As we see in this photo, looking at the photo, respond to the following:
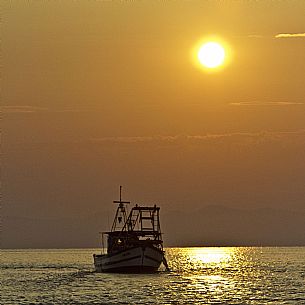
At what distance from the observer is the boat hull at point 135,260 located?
13088 centimetres

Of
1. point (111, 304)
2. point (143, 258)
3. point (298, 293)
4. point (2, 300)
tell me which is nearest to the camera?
point (111, 304)

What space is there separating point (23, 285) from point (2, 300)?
28527 millimetres

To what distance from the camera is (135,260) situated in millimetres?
132250

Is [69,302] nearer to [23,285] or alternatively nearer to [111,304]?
[111,304]

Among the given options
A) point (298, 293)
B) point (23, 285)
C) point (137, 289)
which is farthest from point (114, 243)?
A: point (298, 293)

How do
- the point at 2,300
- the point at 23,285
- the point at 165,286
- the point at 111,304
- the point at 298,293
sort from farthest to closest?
the point at 23,285 < the point at 165,286 < the point at 298,293 < the point at 2,300 < the point at 111,304

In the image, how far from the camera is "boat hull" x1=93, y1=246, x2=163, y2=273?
13088 cm

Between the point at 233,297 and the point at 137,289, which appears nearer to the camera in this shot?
the point at 233,297

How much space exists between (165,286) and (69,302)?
89.6ft

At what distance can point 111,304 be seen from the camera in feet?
273

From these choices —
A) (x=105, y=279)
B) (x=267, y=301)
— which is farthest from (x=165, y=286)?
(x=267, y=301)

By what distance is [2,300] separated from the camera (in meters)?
90.9

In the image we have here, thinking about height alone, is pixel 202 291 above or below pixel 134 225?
below

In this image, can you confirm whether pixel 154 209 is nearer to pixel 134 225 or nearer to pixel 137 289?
pixel 134 225
